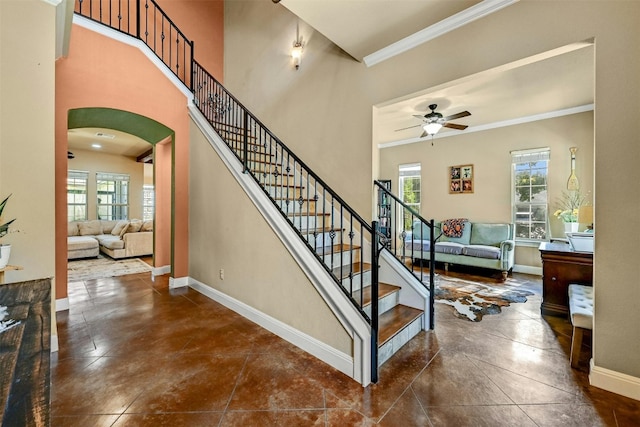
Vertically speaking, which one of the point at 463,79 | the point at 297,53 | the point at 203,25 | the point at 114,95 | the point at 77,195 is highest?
the point at 203,25

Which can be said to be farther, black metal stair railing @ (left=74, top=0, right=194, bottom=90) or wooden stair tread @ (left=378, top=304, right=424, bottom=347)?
black metal stair railing @ (left=74, top=0, right=194, bottom=90)

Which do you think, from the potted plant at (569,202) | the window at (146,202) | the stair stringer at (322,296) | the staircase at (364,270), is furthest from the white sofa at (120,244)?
the potted plant at (569,202)

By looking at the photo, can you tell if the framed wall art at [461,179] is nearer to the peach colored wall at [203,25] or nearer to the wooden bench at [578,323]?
the wooden bench at [578,323]

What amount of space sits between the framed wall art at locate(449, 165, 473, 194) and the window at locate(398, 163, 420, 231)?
2.79ft

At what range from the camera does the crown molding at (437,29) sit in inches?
92.3

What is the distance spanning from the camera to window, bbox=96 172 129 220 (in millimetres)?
8625

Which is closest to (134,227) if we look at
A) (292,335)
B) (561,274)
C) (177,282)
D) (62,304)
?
(177,282)

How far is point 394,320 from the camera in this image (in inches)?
103

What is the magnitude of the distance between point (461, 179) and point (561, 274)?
11.1 ft

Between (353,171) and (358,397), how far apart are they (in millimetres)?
2371

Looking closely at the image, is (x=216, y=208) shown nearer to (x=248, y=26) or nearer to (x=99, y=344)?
(x=99, y=344)

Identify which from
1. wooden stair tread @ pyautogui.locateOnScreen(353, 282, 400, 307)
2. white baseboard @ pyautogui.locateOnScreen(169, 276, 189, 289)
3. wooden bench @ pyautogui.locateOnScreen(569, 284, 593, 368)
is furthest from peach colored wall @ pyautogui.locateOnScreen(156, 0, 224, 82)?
wooden bench @ pyautogui.locateOnScreen(569, 284, 593, 368)

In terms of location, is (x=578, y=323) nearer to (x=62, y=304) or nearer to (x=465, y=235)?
(x=465, y=235)

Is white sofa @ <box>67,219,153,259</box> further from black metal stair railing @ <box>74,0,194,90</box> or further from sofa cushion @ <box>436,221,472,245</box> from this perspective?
sofa cushion @ <box>436,221,472,245</box>
